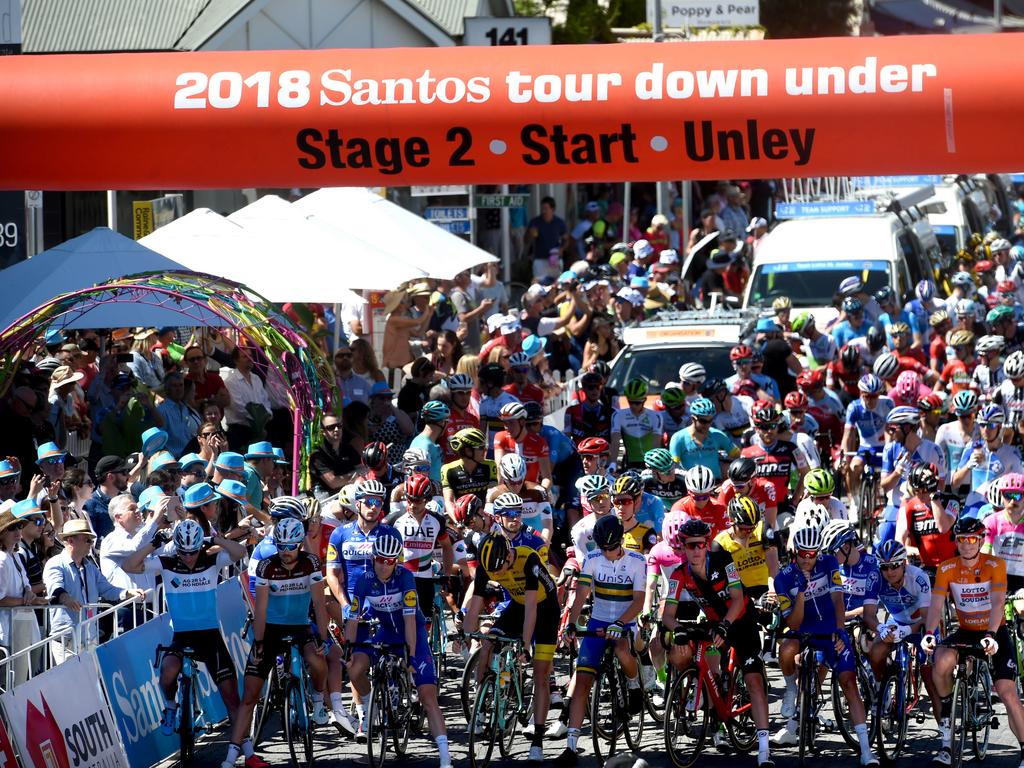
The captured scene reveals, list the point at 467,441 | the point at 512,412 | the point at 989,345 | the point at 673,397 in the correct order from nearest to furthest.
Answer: the point at 467,441 < the point at 512,412 < the point at 673,397 < the point at 989,345

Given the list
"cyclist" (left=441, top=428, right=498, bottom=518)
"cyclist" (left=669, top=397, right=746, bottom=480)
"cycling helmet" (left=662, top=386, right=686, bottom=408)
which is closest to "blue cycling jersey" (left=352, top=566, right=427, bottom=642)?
"cyclist" (left=441, top=428, right=498, bottom=518)

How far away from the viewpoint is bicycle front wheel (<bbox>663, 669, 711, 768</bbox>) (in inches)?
475

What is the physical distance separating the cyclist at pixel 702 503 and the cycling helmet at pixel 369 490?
2131 mm

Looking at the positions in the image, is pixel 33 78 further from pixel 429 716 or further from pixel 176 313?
pixel 176 313

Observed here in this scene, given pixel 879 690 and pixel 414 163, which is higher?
pixel 414 163

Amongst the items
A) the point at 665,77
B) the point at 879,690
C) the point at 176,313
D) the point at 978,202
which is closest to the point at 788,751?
the point at 879,690

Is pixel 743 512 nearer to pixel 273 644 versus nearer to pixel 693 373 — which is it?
pixel 273 644

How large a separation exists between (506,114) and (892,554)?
4067mm

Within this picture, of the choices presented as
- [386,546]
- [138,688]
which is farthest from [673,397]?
[138,688]

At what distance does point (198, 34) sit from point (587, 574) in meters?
19.9

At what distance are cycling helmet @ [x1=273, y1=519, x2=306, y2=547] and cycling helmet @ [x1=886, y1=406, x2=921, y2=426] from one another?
608 cm

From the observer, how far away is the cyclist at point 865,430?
18.0 m

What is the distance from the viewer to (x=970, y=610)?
12312 mm

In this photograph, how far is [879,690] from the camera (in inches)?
479
